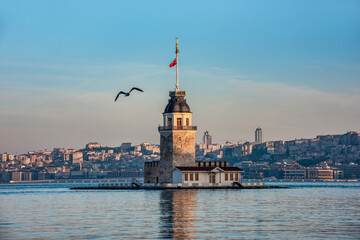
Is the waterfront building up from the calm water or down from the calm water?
up

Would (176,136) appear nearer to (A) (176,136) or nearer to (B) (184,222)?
(A) (176,136)

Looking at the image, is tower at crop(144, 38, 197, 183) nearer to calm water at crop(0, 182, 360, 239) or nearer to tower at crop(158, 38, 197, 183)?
tower at crop(158, 38, 197, 183)

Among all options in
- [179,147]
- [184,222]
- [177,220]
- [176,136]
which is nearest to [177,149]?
[179,147]

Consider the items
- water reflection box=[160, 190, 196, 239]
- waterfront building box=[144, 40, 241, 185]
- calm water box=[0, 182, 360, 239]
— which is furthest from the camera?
waterfront building box=[144, 40, 241, 185]

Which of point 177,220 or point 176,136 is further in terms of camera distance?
point 176,136

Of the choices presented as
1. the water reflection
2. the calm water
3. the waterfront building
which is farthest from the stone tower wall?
the calm water

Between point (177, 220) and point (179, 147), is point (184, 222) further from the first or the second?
point (179, 147)

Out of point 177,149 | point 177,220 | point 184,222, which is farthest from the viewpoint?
point 177,149

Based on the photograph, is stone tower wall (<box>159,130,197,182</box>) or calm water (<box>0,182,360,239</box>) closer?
calm water (<box>0,182,360,239</box>)

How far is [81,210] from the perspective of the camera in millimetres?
52156

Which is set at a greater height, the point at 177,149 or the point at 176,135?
the point at 176,135

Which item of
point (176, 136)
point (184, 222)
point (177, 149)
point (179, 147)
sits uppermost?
point (176, 136)

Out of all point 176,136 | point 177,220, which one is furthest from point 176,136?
point 177,220

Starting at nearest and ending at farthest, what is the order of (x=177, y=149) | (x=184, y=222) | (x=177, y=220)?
(x=184, y=222) → (x=177, y=220) → (x=177, y=149)
